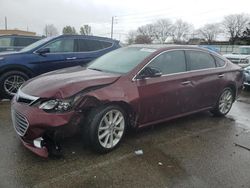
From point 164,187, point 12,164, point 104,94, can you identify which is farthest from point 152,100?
point 12,164

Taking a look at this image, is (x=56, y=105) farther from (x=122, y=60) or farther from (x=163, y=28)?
(x=163, y=28)

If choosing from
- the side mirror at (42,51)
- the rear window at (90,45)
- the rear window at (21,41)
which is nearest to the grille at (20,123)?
the side mirror at (42,51)

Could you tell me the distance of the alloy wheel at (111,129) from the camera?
3824mm

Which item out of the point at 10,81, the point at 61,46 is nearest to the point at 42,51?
the point at 61,46

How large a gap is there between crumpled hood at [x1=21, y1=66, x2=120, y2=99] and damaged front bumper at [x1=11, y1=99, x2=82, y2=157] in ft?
0.77

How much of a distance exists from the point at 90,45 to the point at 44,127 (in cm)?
504

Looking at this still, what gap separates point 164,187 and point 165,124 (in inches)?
86.6

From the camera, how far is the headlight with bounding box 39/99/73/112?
3.49 m

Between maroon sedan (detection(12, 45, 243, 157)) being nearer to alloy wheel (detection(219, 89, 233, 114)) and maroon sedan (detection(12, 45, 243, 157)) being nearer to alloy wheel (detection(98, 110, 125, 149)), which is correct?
alloy wheel (detection(98, 110, 125, 149))

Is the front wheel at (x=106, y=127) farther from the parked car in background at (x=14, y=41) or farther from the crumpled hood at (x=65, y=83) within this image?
the parked car in background at (x=14, y=41)

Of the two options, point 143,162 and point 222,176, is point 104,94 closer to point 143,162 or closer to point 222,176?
point 143,162

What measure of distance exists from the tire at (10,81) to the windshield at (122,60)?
2.58 m

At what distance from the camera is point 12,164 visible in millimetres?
3498

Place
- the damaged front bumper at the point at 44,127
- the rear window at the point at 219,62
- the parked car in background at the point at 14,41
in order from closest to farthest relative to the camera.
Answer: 1. the damaged front bumper at the point at 44,127
2. the rear window at the point at 219,62
3. the parked car in background at the point at 14,41
